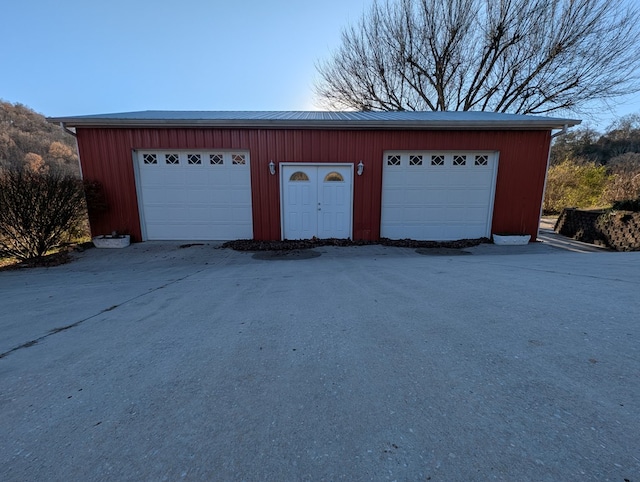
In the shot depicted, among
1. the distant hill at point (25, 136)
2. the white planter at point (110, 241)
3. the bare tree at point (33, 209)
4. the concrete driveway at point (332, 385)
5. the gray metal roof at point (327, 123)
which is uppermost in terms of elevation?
the distant hill at point (25, 136)

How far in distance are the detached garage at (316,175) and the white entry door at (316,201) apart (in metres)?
0.02

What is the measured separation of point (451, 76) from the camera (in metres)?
12.6

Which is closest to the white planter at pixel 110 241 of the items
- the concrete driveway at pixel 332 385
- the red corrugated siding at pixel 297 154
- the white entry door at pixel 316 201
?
the red corrugated siding at pixel 297 154

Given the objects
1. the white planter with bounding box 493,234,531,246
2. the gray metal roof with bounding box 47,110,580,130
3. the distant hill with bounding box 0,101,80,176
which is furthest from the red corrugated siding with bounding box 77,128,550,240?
the distant hill with bounding box 0,101,80,176

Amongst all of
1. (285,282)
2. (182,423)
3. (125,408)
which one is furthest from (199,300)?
(182,423)

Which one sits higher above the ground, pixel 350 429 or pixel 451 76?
pixel 451 76

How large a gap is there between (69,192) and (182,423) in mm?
6613

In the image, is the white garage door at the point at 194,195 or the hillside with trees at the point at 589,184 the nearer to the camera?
the white garage door at the point at 194,195

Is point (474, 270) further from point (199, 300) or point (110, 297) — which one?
point (110, 297)

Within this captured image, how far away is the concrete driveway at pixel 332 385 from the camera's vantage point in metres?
0.98

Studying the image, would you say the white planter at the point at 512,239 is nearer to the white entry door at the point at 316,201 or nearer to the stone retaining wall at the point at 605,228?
the stone retaining wall at the point at 605,228

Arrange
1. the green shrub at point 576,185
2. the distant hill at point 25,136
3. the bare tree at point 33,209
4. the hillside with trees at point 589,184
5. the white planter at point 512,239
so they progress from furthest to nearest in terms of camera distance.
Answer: the distant hill at point 25,136
the green shrub at point 576,185
the hillside with trees at point 589,184
the white planter at point 512,239
the bare tree at point 33,209

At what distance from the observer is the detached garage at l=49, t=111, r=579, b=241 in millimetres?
6527

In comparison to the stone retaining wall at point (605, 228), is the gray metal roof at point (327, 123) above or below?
above
